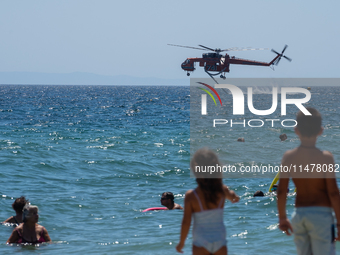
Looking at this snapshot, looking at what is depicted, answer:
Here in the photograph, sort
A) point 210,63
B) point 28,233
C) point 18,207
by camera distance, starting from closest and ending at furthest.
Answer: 1. point 28,233
2. point 18,207
3. point 210,63

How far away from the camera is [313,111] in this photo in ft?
15.5

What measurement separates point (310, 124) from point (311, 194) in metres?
0.76

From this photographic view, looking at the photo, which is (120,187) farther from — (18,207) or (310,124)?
(310,124)

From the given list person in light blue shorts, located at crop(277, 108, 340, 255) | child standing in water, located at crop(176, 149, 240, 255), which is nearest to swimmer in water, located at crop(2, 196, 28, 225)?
child standing in water, located at crop(176, 149, 240, 255)

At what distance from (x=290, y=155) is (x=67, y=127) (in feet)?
122

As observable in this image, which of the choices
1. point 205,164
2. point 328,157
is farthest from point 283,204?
point 205,164

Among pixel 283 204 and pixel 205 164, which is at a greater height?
pixel 205 164

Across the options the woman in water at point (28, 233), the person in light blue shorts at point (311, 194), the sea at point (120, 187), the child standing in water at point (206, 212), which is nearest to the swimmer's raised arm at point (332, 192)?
the person in light blue shorts at point (311, 194)

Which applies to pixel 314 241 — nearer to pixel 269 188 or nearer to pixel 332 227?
pixel 332 227

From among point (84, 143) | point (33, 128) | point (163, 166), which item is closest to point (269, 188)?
point (163, 166)

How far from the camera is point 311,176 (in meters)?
4.59

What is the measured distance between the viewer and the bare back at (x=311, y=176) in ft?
14.9

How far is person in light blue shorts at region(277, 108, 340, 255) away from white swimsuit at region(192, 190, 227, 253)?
66 centimetres

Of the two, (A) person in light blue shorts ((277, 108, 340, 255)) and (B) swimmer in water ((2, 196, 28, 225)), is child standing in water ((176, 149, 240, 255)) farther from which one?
(B) swimmer in water ((2, 196, 28, 225))
